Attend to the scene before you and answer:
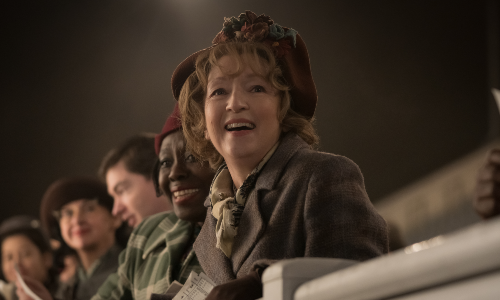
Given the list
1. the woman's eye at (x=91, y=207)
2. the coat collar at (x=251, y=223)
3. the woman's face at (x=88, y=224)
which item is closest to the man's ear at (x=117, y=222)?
the woman's face at (x=88, y=224)

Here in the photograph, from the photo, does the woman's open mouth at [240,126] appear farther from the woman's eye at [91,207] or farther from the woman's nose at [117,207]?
the woman's eye at [91,207]

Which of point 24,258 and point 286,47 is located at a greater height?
point 286,47

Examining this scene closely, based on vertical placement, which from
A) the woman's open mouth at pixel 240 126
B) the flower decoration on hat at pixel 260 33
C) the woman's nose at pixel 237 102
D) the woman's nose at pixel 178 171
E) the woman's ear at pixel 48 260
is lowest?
the woman's ear at pixel 48 260

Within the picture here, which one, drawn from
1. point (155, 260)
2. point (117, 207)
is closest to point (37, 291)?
point (117, 207)

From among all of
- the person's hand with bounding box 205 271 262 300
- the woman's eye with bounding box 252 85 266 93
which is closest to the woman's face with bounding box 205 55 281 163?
the woman's eye with bounding box 252 85 266 93

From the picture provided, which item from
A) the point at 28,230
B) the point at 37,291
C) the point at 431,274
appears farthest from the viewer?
the point at 28,230

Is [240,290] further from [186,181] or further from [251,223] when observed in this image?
[186,181]

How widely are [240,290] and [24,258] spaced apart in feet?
6.50

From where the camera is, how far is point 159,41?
2.76 meters

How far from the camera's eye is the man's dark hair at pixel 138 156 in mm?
1962

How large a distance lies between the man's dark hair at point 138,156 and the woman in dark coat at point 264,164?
789 millimetres

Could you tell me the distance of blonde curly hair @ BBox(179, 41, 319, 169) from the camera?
1031 millimetres

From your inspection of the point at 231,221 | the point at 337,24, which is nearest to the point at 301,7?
the point at 337,24

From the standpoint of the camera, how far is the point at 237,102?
3.32 feet
